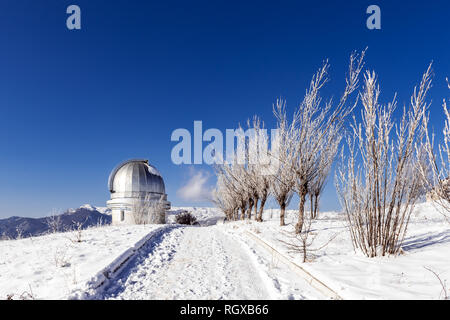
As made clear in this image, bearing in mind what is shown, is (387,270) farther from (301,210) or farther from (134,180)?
(134,180)

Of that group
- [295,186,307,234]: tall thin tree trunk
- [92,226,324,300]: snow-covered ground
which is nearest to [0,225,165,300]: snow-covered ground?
[92,226,324,300]: snow-covered ground

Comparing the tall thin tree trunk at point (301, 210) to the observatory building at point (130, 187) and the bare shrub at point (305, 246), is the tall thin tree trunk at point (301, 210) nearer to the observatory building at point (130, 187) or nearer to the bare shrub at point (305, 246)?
the bare shrub at point (305, 246)

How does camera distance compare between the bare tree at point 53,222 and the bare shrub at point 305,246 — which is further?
the bare tree at point 53,222

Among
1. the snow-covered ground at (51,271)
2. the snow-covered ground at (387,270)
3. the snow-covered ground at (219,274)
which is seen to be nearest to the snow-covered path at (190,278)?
the snow-covered ground at (219,274)

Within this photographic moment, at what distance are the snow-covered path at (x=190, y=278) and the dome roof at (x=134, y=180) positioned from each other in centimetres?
2429

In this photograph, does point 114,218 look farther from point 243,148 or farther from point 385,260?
point 385,260

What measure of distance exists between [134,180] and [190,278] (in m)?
26.7

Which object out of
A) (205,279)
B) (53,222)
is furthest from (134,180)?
(205,279)

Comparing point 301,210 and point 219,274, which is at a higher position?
point 301,210

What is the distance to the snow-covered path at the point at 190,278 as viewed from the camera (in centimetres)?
306

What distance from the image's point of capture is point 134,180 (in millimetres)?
28234

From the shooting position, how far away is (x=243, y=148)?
1688cm

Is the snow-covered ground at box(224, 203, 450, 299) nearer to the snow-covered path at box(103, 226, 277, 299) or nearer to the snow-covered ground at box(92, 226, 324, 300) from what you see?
the snow-covered ground at box(92, 226, 324, 300)

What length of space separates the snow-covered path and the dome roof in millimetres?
24295
